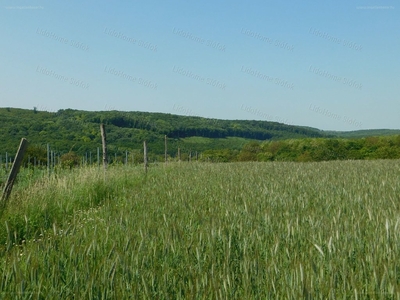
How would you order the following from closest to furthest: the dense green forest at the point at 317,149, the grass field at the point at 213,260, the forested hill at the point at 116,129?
the grass field at the point at 213,260 < the forested hill at the point at 116,129 < the dense green forest at the point at 317,149

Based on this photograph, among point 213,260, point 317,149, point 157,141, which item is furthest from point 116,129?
point 213,260

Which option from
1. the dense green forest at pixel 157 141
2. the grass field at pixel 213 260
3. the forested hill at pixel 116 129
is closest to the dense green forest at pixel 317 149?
the dense green forest at pixel 157 141

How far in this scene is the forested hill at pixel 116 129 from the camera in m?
45.0

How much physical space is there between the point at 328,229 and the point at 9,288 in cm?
239

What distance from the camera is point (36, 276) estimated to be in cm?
237

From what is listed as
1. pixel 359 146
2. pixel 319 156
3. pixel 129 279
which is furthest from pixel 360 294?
Answer: pixel 359 146

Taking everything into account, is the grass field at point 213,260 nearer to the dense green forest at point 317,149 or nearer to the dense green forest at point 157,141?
the dense green forest at point 157,141

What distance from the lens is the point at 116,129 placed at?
219ft

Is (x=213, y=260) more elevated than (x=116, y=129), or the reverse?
(x=116, y=129)

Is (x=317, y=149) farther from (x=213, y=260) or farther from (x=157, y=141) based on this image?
(x=213, y=260)

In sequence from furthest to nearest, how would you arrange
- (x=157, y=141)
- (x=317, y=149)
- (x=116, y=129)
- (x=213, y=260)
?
(x=116, y=129) → (x=157, y=141) → (x=317, y=149) → (x=213, y=260)

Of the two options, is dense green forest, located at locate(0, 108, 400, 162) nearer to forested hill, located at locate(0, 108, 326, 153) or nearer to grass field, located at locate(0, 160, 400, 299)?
forested hill, located at locate(0, 108, 326, 153)

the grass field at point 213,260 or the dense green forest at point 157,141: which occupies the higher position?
the dense green forest at point 157,141

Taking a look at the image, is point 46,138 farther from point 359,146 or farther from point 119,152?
point 359,146
